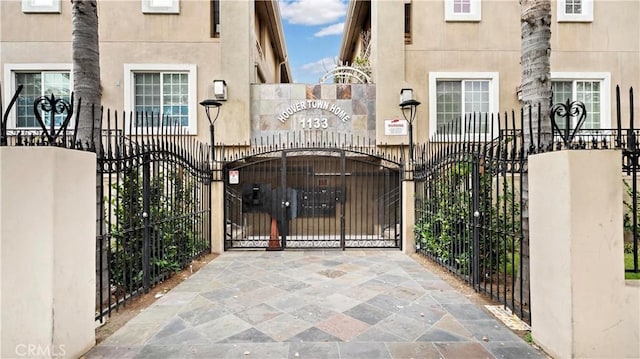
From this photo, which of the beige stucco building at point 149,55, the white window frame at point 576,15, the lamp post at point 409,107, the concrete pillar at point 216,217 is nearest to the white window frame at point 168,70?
the beige stucco building at point 149,55

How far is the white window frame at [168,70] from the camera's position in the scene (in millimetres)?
8891

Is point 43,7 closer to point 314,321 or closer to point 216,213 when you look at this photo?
point 216,213

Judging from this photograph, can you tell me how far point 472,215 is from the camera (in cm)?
520

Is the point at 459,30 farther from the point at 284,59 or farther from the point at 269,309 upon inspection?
the point at 284,59

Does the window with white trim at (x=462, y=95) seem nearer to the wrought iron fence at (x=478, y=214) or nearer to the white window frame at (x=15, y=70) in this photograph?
the wrought iron fence at (x=478, y=214)

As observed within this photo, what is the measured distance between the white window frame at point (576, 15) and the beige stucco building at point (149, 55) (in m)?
8.88

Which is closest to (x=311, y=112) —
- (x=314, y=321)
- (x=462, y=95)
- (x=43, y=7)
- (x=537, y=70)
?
(x=462, y=95)

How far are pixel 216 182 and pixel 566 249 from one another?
6782mm

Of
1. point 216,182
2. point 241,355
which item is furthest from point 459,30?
point 241,355

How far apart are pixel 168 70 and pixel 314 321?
822cm

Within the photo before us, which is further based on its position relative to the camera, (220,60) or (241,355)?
(220,60)

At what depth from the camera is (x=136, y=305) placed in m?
4.41

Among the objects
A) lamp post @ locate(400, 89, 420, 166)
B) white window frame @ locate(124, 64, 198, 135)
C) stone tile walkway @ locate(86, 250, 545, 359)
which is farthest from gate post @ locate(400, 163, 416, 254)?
white window frame @ locate(124, 64, 198, 135)

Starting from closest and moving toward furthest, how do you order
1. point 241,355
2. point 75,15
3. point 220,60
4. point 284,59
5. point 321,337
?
point 241,355, point 321,337, point 75,15, point 220,60, point 284,59
